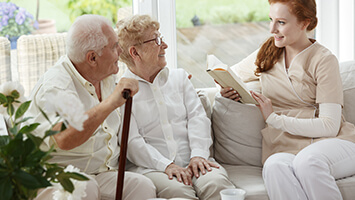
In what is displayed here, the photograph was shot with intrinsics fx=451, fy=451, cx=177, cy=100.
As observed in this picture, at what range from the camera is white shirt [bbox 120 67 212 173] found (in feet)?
8.07

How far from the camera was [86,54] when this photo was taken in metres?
2.15

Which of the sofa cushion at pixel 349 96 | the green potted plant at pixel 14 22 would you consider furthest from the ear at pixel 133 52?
the sofa cushion at pixel 349 96

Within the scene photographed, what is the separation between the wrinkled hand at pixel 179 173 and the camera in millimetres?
2322

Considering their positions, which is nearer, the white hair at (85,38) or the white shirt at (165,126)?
the white hair at (85,38)

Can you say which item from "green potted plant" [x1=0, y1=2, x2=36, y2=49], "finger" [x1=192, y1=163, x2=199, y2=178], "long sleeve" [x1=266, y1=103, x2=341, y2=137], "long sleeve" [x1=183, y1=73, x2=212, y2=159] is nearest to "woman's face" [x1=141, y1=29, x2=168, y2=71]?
"long sleeve" [x1=183, y1=73, x2=212, y2=159]

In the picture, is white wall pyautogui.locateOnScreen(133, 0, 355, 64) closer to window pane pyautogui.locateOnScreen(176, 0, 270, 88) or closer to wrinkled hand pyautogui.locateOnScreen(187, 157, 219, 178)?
window pane pyautogui.locateOnScreen(176, 0, 270, 88)

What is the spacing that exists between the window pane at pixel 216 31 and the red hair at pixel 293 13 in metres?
0.70

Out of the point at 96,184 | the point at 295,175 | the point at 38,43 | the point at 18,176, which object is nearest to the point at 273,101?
the point at 295,175

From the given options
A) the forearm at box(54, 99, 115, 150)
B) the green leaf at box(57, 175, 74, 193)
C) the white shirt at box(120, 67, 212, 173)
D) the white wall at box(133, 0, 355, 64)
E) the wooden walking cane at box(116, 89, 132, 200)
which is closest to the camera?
the green leaf at box(57, 175, 74, 193)

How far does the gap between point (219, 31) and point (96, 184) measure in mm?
1799

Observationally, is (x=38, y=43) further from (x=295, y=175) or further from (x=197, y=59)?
(x=295, y=175)

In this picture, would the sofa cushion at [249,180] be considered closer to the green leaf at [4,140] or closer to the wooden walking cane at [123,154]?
the wooden walking cane at [123,154]

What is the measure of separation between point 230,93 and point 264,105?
0.79ft

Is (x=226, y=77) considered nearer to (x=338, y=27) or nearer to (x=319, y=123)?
(x=319, y=123)
